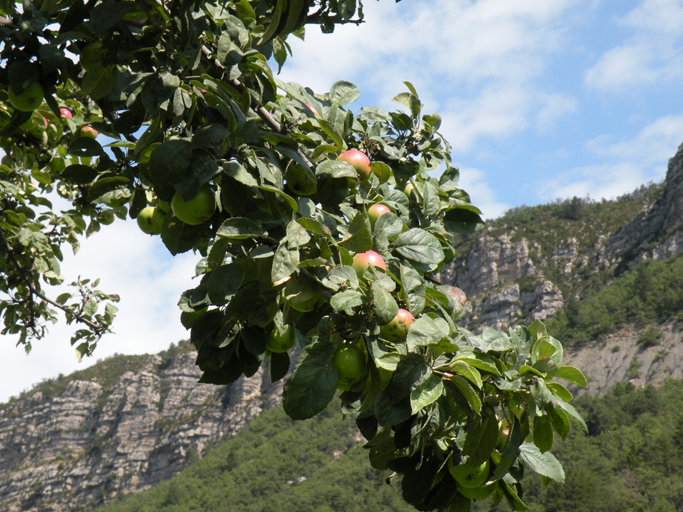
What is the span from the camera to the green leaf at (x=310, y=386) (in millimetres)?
1184

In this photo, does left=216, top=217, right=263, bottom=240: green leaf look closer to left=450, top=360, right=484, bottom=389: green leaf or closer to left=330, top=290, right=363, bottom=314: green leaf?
left=330, top=290, right=363, bottom=314: green leaf

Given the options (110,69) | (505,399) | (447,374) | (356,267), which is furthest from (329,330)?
(110,69)

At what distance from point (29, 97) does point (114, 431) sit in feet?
265

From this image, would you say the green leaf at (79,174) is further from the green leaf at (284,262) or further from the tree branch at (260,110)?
the green leaf at (284,262)

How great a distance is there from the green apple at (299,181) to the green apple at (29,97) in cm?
70

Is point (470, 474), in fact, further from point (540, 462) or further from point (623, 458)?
point (623, 458)

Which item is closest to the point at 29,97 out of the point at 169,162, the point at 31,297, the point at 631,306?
the point at 169,162

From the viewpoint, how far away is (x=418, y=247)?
1520 mm

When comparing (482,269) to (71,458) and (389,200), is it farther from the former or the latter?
(389,200)

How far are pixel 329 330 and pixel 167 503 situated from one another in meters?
61.0

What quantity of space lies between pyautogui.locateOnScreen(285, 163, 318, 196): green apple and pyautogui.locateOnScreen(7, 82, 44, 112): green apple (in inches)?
27.4

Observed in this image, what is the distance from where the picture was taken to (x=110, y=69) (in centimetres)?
138

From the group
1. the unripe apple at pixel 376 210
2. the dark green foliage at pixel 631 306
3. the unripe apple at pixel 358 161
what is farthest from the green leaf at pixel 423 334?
the dark green foliage at pixel 631 306

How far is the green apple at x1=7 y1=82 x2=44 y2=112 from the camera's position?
141 centimetres
